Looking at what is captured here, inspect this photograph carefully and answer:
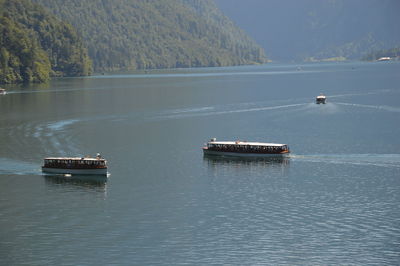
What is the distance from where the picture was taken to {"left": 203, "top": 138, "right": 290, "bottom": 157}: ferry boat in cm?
12312

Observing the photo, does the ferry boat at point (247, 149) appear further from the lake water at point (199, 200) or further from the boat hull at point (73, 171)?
the boat hull at point (73, 171)

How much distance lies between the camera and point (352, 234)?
79.2m

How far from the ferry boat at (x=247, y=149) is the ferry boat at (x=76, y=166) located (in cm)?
2452

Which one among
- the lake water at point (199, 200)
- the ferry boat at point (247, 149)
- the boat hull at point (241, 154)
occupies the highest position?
the ferry boat at point (247, 149)

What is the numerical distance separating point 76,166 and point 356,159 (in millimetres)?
47218

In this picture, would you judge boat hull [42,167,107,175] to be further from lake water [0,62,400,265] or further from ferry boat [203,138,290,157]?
ferry boat [203,138,290,157]

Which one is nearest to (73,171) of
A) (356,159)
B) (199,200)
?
(199,200)

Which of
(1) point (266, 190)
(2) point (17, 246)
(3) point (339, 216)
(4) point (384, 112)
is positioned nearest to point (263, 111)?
(4) point (384, 112)

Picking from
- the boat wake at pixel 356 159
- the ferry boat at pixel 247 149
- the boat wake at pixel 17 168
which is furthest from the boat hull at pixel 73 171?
the boat wake at pixel 356 159

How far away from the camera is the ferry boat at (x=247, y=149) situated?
12312 cm

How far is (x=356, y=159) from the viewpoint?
11988 centimetres

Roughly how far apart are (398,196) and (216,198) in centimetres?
2472

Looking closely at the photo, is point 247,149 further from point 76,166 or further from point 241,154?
point 76,166

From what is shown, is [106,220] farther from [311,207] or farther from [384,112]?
[384,112]
